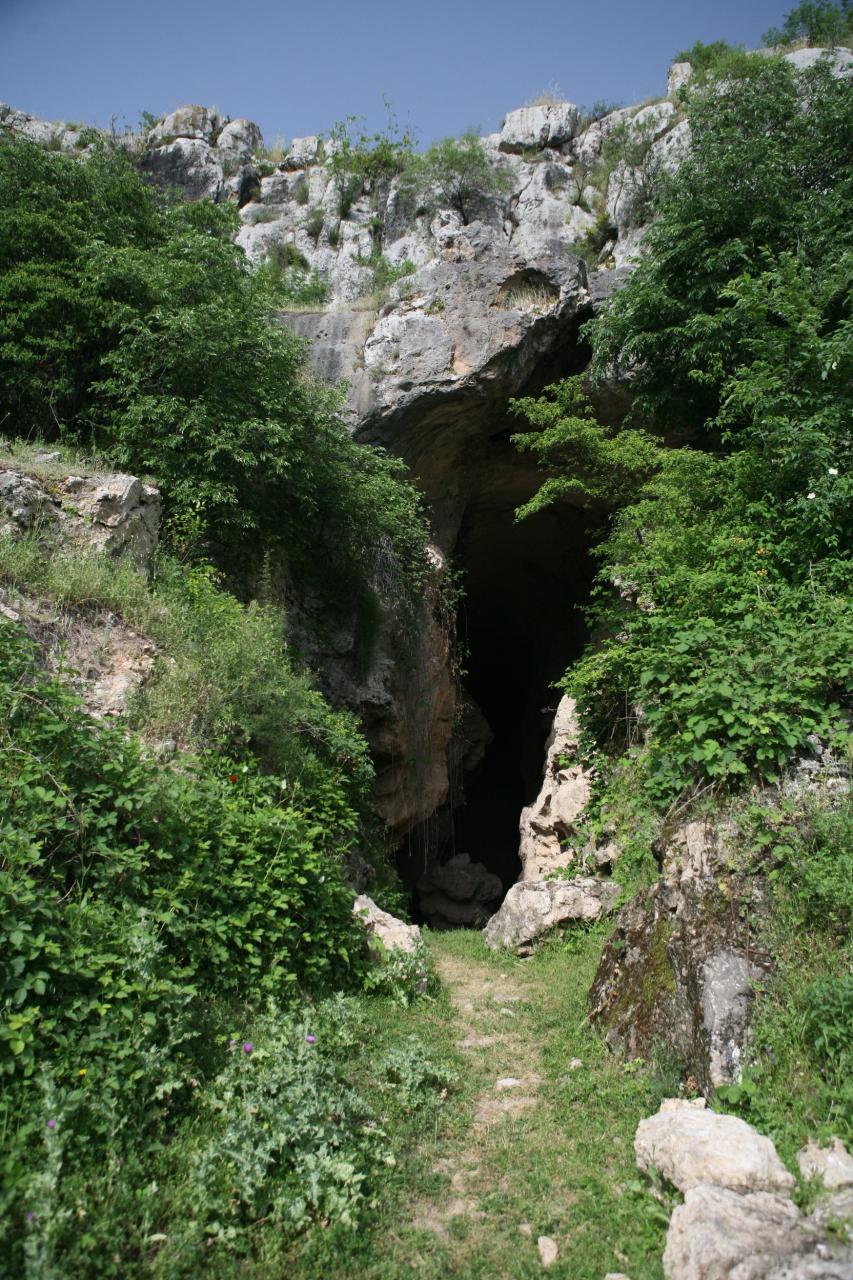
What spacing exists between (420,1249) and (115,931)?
1.90 metres

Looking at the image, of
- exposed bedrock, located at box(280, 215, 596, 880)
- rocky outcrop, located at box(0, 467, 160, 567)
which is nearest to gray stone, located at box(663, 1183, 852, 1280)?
rocky outcrop, located at box(0, 467, 160, 567)

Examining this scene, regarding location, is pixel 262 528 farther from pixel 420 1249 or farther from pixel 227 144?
pixel 227 144

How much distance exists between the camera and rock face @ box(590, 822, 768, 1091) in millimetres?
3883

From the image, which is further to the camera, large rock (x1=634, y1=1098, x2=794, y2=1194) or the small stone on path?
the small stone on path

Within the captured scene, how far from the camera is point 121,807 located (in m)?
4.19

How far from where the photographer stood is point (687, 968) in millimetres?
4309

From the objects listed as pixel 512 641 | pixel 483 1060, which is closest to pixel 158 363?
pixel 483 1060

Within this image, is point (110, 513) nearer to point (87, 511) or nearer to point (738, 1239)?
point (87, 511)

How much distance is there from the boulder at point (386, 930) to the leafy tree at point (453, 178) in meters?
17.9

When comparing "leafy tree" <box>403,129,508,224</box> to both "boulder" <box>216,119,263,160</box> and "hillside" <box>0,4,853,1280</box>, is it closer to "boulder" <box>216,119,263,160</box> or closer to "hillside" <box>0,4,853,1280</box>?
"hillside" <box>0,4,853,1280</box>

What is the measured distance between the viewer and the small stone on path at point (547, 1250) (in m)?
A: 3.05

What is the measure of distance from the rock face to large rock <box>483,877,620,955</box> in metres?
2.05

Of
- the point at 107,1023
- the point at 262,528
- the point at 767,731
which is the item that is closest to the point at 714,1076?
the point at 767,731

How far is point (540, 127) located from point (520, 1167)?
81.1 ft
